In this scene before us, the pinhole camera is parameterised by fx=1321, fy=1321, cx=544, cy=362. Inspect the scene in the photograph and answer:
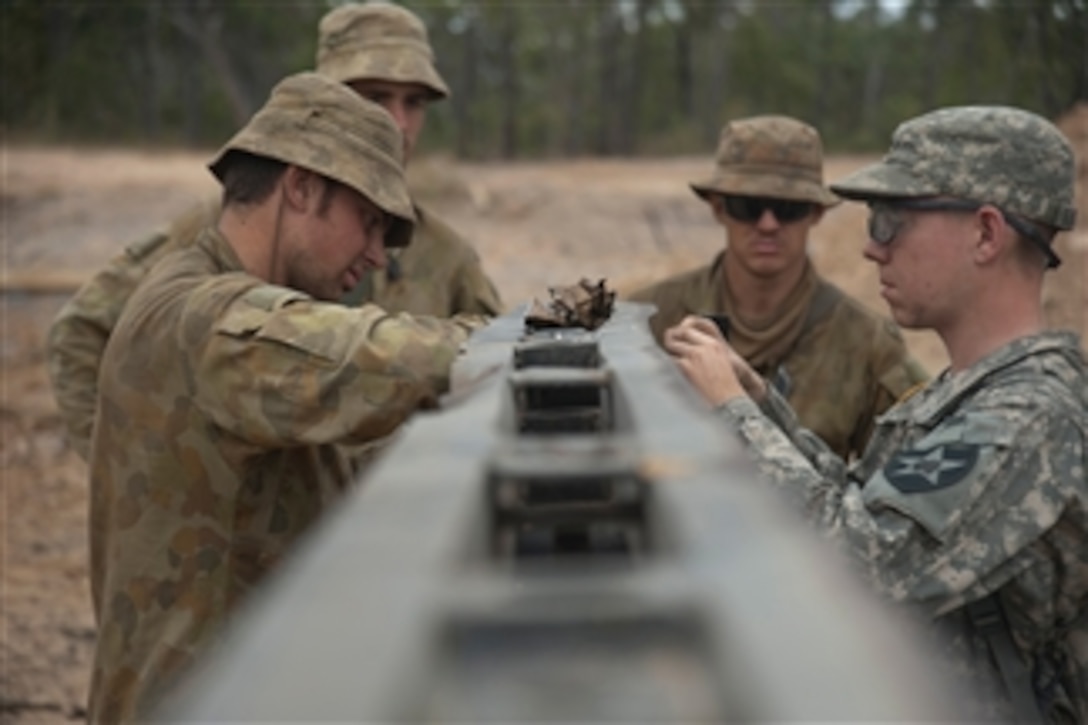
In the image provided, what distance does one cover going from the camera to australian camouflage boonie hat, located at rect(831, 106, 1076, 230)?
2598 mm

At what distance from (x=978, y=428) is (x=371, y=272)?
256 cm

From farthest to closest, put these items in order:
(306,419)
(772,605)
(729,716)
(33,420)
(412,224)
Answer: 1. (33,420)
2. (412,224)
3. (306,419)
4. (772,605)
5. (729,716)

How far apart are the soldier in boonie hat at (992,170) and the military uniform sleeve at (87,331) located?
2.68 metres

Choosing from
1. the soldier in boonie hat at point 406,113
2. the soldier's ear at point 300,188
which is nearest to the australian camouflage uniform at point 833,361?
the soldier in boonie hat at point 406,113

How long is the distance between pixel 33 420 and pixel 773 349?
322 inches

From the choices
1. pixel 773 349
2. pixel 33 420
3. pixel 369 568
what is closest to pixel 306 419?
pixel 369 568

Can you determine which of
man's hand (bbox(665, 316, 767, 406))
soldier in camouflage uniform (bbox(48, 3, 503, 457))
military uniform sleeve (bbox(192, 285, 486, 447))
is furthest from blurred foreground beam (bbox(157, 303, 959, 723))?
soldier in camouflage uniform (bbox(48, 3, 503, 457))

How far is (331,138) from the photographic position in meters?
2.66

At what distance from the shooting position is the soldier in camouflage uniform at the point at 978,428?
2.38 meters

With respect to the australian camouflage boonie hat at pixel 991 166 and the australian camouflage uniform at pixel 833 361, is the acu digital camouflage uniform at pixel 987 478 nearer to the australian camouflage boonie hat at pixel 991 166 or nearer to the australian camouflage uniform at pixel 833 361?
the australian camouflage boonie hat at pixel 991 166

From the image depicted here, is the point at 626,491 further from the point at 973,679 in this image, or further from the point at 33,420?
the point at 33,420

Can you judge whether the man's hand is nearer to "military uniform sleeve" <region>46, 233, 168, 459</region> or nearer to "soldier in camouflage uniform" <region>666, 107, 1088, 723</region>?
"soldier in camouflage uniform" <region>666, 107, 1088, 723</region>

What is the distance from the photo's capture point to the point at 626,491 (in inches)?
54.6

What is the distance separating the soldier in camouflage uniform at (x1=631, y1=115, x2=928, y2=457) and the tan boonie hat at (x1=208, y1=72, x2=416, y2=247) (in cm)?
202
